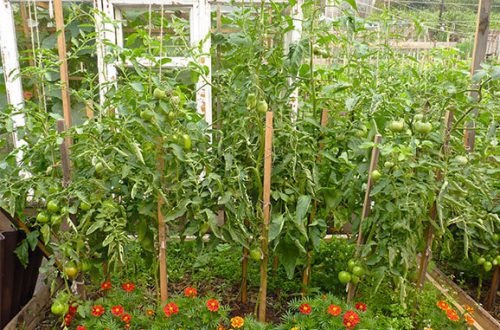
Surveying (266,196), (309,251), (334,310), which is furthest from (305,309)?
(266,196)

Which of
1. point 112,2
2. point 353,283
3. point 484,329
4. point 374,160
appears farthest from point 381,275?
point 112,2

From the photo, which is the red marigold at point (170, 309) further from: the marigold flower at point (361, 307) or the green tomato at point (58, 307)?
the marigold flower at point (361, 307)

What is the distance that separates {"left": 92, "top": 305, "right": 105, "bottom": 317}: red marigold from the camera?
5.64 ft

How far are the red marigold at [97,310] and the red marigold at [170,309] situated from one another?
0.87ft

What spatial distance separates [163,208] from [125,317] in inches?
18.5

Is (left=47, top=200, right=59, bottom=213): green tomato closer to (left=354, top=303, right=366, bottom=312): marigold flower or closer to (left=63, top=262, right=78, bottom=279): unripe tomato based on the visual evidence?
(left=63, top=262, right=78, bottom=279): unripe tomato

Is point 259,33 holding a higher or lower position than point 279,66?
higher

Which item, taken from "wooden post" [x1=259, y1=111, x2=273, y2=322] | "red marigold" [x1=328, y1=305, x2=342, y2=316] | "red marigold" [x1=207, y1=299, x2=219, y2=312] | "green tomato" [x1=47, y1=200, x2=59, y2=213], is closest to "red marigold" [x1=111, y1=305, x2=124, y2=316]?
"red marigold" [x1=207, y1=299, x2=219, y2=312]

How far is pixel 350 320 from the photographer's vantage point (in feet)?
5.31

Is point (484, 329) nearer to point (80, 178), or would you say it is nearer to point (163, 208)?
point (163, 208)

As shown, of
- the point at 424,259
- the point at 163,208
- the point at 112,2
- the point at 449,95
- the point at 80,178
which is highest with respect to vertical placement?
the point at 112,2

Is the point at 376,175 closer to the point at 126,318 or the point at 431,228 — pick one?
the point at 431,228

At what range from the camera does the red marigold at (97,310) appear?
5.64 ft

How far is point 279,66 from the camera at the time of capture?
1.68 metres
